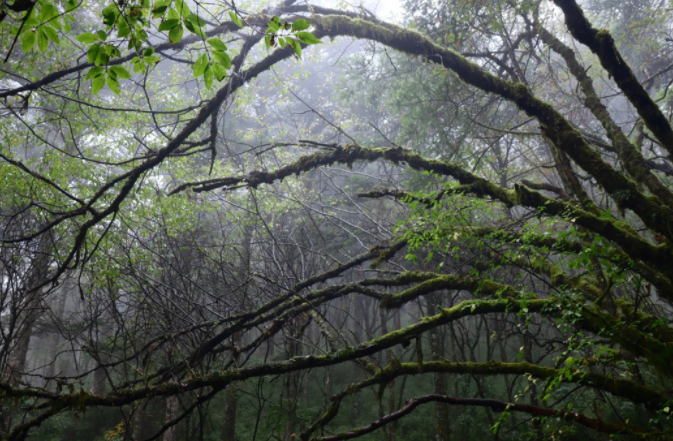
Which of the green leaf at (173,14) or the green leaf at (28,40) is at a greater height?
the green leaf at (173,14)

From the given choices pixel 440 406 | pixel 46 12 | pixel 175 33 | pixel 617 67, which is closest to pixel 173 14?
pixel 175 33

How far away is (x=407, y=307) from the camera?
883 inches

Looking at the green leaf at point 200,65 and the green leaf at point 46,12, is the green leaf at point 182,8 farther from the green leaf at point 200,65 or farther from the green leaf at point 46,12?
the green leaf at point 46,12

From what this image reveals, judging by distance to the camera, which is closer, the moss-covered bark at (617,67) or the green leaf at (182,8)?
the green leaf at (182,8)

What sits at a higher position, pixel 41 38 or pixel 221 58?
pixel 41 38

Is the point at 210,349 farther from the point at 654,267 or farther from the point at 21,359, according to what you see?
the point at 21,359

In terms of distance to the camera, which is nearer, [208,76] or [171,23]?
[171,23]

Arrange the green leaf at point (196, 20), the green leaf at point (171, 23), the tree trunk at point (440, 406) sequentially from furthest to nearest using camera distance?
the tree trunk at point (440, 406) < the green leaf at point (196, 20) < the green leaf at point (171, 23)

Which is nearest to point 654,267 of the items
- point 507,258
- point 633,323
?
point 633,323

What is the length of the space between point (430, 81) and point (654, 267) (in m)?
6.95

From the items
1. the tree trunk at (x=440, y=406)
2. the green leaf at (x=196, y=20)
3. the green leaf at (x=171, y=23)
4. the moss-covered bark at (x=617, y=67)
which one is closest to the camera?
the green leaf at (x=171, y=23)

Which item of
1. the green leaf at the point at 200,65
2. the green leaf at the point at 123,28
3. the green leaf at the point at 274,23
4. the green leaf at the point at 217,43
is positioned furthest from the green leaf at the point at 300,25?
the green leaf at the point at 123,28

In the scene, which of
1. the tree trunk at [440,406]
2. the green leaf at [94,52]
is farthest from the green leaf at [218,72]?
the tree trunk at [440,406]

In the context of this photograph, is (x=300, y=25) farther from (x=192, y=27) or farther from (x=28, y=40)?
(x=28, y=40)
